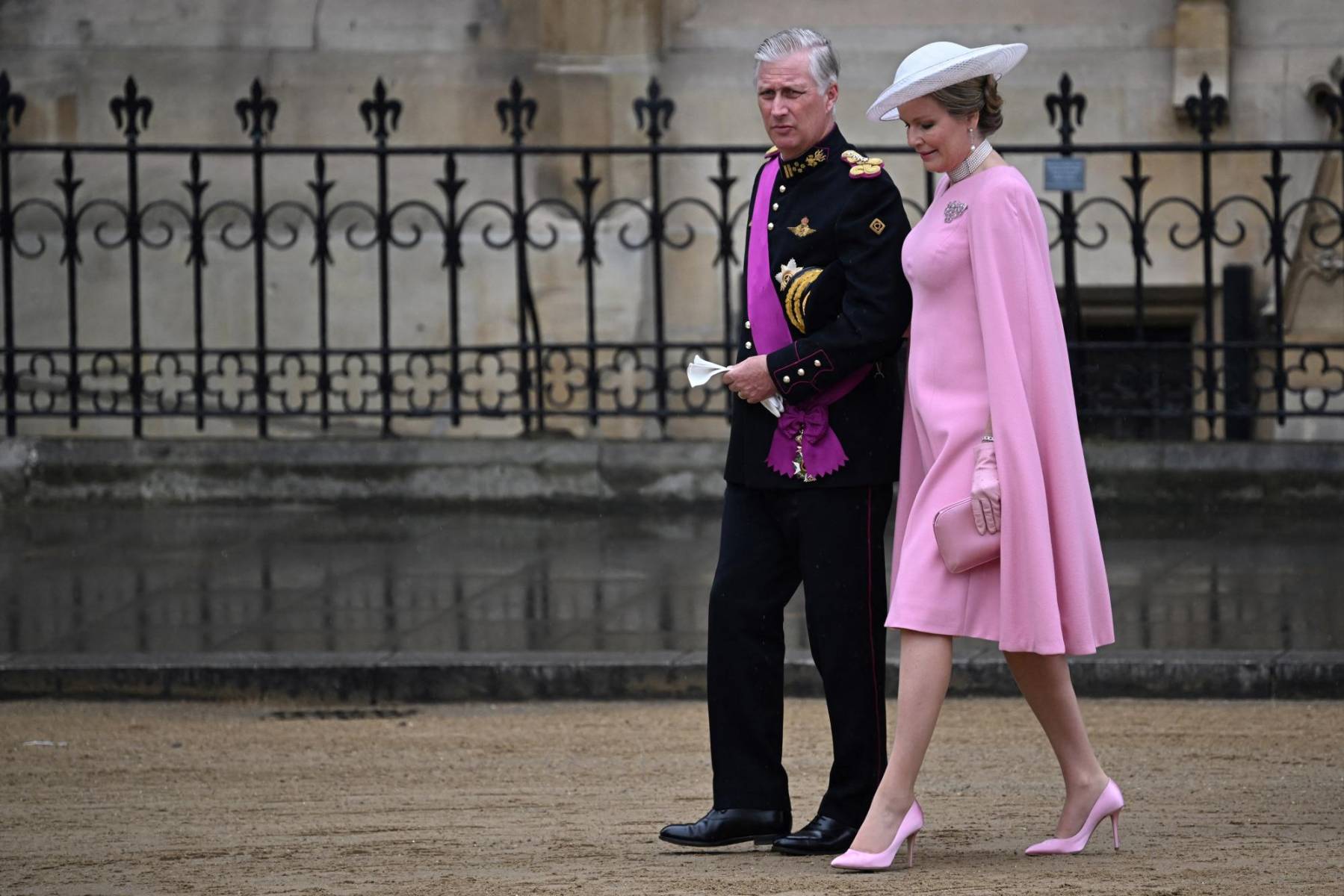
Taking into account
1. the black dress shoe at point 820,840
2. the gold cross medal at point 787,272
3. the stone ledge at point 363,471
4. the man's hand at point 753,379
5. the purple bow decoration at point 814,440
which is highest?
the gold cross medal at point 787,272

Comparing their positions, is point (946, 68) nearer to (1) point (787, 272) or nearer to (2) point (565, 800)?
(1) point (787, 272)

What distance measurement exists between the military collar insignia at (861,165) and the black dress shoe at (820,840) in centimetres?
147

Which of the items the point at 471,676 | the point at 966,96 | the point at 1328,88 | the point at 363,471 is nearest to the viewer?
the point at 966,96

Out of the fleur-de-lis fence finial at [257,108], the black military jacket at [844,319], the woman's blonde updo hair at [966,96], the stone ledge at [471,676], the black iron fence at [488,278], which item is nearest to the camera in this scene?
the woman's blonde updo hair at [966,96]

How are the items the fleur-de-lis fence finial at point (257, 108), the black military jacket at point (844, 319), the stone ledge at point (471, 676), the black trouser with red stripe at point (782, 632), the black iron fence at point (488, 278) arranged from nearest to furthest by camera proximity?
the black military jacket at point (844, 319), the black trouser with red stripe at point (782, 632), the stone ledge at point (471, 676), the fleur-de-lis fence finial at point (257, 108), the black iron fence at point (488, 278)

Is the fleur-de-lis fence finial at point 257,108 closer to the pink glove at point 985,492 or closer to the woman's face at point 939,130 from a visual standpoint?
the woman's face at point 939,130

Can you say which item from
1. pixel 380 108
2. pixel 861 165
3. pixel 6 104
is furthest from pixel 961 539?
pixel 6 104

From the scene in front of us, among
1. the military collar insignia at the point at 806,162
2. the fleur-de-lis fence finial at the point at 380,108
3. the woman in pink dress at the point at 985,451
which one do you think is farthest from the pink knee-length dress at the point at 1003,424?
the fleur-de-lis fence finial at the point at 380,108

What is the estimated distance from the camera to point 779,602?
5.04 metres

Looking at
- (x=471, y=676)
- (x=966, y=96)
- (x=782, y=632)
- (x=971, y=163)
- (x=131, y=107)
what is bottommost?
(x=471, y=676)

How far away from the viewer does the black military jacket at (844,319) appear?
15.7 ft

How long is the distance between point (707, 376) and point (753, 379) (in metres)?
0.21

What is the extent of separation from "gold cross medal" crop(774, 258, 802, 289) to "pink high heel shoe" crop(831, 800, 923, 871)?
121cm

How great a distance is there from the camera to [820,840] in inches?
191
